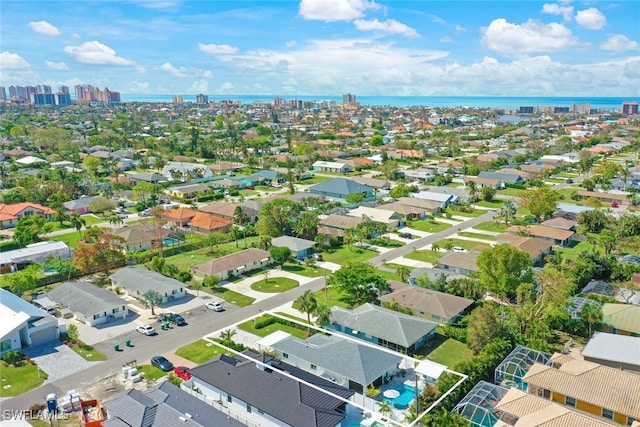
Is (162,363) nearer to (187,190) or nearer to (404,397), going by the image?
(404,397)

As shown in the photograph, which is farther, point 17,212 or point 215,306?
point 17,212

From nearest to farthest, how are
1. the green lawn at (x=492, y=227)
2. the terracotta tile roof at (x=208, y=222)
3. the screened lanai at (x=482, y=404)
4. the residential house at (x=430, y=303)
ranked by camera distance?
1. the screened lanai at (x=482, y=404)
2. the residential house at (x=430, y=303)
3. the terracotta tile roof at (x=208, y=222)
4. the green lawn at (x=492, y=227)

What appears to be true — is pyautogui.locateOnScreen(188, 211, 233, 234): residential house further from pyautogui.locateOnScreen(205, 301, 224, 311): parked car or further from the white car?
the white car

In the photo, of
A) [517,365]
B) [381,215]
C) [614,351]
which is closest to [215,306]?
[517,365]

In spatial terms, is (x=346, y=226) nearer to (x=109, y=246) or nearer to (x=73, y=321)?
(x=109, y=246)

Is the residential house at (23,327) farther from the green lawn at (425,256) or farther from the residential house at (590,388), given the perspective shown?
the green lawn at (425,256)

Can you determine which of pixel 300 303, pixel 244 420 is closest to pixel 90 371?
pixel 244 420

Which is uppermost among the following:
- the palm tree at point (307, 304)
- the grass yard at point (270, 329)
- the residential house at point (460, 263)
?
the palm tree at point (307, 304)

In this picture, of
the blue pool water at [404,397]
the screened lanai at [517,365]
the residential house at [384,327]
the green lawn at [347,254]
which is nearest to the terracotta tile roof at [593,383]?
the screened lanai at [517,365]
